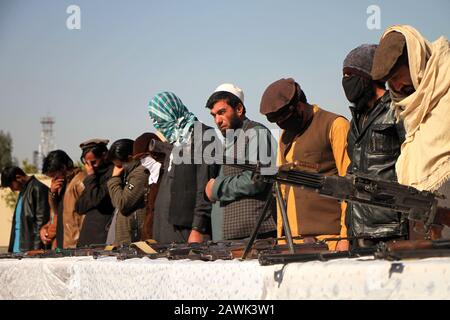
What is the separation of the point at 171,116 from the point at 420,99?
11.7 feet

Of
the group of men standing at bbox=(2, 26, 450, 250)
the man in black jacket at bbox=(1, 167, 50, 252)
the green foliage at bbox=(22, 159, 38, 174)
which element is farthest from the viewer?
the green foliage at bbox=(22, 159, 38, 174)

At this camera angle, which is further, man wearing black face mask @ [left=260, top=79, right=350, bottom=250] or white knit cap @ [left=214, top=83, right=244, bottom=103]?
white knit cap @ [left=214, top=83, right=244, bottom=103]

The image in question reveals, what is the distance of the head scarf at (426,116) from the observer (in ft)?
11.5

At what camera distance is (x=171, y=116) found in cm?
697

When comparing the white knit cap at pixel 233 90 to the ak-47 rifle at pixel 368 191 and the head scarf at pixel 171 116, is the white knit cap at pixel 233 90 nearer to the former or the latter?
the head scarf at pixel 171 116

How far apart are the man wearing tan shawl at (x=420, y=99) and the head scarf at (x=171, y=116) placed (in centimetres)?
323

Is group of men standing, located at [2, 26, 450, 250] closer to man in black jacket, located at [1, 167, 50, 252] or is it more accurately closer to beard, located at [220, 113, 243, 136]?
beard, located at [220, 113, 243, 136]

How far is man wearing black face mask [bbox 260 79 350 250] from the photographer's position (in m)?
5.16

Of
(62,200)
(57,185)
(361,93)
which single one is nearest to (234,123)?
(361,93)

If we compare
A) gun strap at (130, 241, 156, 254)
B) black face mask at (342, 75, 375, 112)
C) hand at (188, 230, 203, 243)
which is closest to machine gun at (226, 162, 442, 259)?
black face mask at (342, 75, 375, 112)

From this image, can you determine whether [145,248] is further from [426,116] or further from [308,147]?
[426,116]

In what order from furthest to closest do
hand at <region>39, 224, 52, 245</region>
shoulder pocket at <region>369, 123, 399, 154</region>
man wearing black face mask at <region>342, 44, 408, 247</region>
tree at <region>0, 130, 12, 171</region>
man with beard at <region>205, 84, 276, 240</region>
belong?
tree at <region>0, 130, 12, 171</region>, hand at <region>39, 224, 52, 245</region>, man with beard at <region>205, 84, 276, 240</region>, shoulder pocket at <region>369, 123, 399, 154</region>, man wearing black face mask at <region>342, 44, 408, 247</region>
